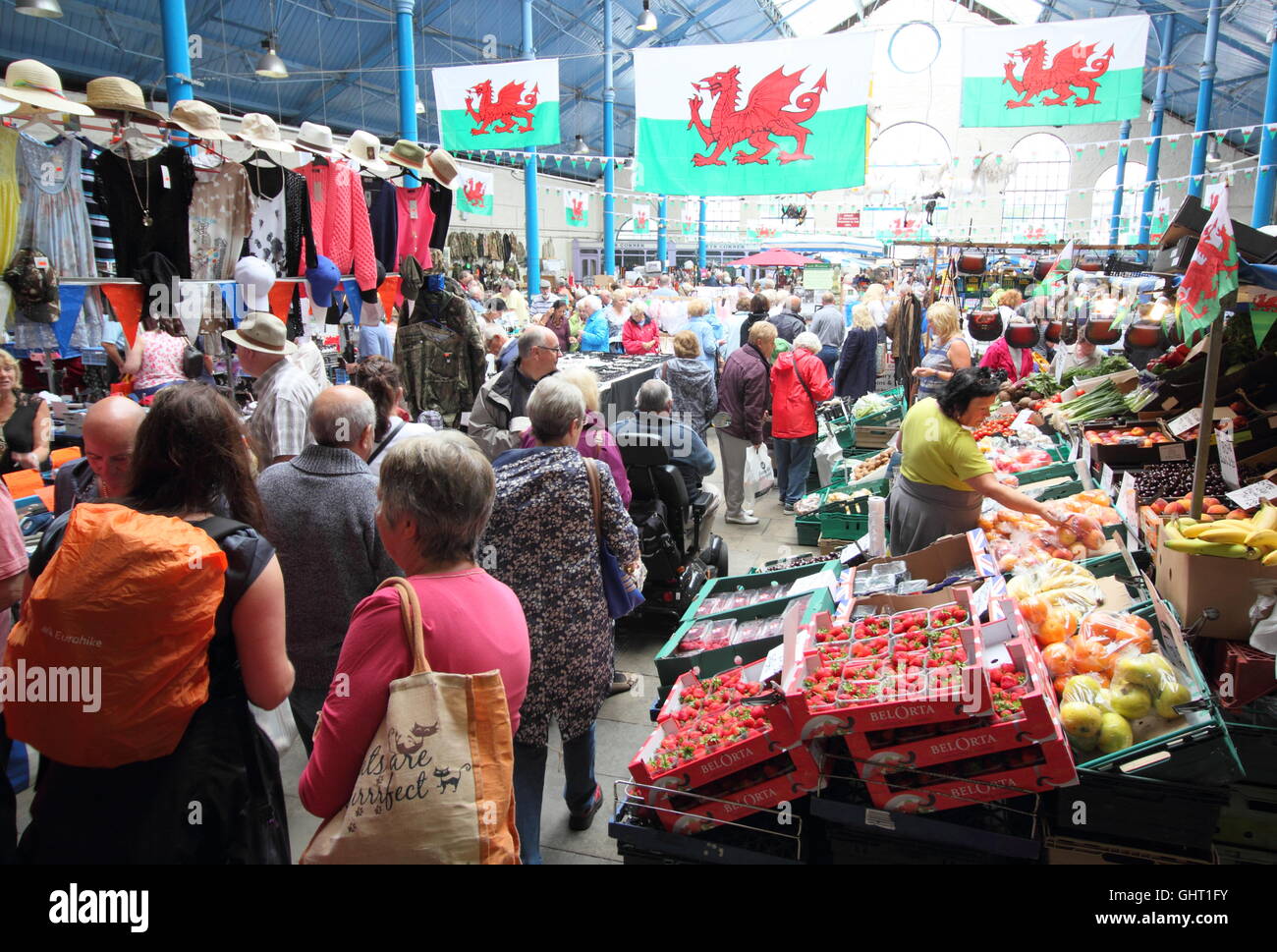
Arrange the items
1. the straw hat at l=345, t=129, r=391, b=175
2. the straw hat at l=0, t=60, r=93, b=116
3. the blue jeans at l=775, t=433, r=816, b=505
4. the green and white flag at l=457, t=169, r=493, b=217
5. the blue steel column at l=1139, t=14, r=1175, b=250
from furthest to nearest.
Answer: the blue steel column at l=1139, t=14, r=1175, b=250, the green and white flag at l=457, t=169, r=493, b=217, the blue jeans at l=775, t=433, r=816, b=505, the straw hat at l=345, t=129, r=391, b=175, the straw hat at l=0, t=60, r=93, b=116

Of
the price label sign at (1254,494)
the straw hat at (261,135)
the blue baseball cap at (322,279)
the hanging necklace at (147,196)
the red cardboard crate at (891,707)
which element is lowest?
the red cardboard crate at (891,707)

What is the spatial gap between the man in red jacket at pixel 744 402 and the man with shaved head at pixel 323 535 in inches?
180

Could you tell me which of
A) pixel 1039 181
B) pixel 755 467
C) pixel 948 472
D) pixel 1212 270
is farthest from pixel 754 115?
pixel 1039 181

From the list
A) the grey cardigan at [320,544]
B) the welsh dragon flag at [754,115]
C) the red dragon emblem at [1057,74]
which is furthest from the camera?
the red dragon emblem at [1057,74]

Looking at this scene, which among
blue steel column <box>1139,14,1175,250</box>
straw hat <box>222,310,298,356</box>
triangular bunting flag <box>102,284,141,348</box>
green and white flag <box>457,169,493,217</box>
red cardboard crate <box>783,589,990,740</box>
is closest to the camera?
red cardboard crate <box>783,589,990,740</box>

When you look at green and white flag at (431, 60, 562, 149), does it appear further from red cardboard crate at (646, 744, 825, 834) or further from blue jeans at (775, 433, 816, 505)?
red cardboard crate at (646, 744, 825, 834)

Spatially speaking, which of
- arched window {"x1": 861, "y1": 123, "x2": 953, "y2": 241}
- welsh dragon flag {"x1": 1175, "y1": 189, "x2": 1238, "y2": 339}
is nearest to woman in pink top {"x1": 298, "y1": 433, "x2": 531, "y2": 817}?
welsh dragon flag {"x1": 1175, "y1": 189, "x2": 1238, "y2": 339}

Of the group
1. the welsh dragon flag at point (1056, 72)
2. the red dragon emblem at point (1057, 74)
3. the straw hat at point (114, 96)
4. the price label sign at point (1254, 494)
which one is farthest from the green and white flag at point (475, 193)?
the price label sign at point (1254, 494)

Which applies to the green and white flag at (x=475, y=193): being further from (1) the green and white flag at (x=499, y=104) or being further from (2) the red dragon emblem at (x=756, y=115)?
(2) the red dragon emblem at (x=756, y=115)

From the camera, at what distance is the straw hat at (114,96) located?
350 cm

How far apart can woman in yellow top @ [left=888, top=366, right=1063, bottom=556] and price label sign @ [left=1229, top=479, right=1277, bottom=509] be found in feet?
2.37

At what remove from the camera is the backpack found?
1590mm

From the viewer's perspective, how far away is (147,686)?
1634 millimetres
